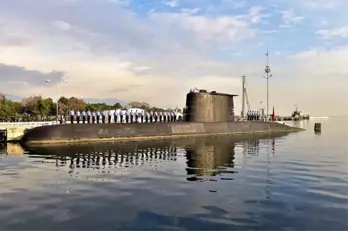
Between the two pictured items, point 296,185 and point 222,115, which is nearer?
point 296,185

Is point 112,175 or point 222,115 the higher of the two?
point 222,115

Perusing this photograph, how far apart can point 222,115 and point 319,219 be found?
1270 inches

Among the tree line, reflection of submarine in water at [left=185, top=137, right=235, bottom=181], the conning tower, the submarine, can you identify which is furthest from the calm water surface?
the tree line

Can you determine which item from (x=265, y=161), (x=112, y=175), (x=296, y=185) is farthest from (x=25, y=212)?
(x=265, y=161)

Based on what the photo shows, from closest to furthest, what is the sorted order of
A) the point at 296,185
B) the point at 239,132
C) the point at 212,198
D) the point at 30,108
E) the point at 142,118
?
the point at 212,198
the point at 296,185
the point at 142,118
the point at 239,132
the point at 30,108

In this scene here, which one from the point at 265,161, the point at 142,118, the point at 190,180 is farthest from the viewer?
the point at 142,118

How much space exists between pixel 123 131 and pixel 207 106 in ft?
30.8

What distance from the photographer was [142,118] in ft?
135

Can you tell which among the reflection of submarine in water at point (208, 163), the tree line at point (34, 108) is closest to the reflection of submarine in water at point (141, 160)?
the reflection of submarine in water at point (208, 163)

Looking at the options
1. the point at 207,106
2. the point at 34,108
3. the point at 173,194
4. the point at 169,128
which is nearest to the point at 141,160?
the point at 173,194

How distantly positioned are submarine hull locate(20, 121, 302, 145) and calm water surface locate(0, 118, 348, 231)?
33.9 ft

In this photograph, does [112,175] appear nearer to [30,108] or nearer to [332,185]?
[332,185]

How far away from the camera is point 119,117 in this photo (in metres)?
39.3

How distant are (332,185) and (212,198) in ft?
16.5
